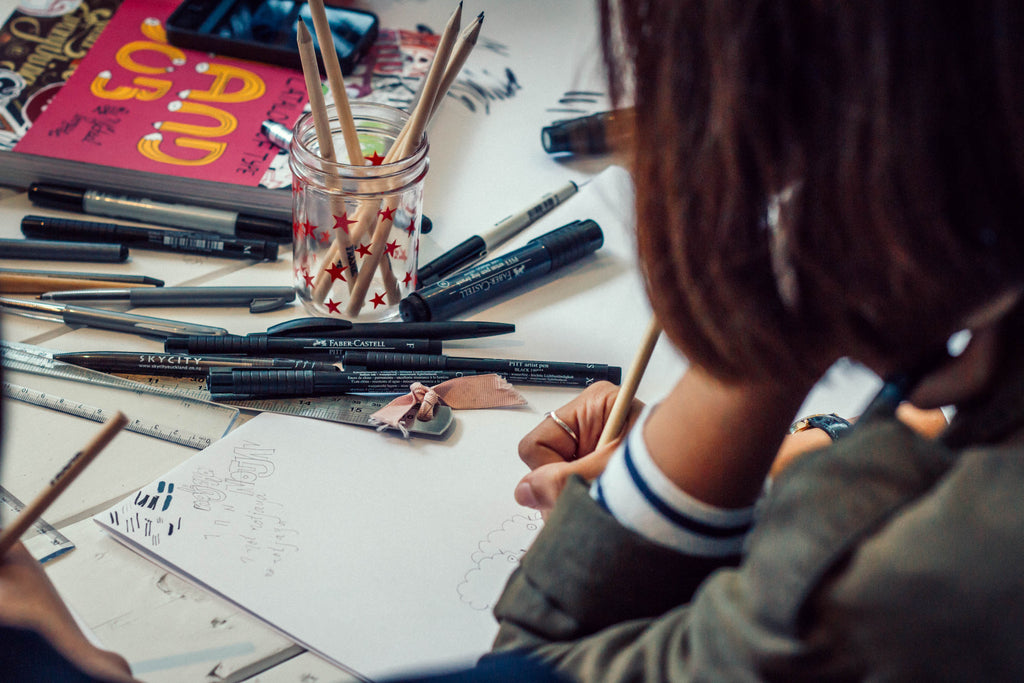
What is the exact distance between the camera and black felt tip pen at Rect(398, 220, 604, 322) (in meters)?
0.63

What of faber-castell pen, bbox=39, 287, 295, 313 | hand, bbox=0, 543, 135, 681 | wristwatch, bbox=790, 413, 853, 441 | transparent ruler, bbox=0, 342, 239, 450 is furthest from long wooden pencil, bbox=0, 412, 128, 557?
wristwatch, bbox=790, 413, 853, 441

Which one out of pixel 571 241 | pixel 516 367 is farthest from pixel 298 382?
pixel 571 241

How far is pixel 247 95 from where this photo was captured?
2.55 ft

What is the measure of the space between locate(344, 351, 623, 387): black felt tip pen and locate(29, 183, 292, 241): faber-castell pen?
172 mm

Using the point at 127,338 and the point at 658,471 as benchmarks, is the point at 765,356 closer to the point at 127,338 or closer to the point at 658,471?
the point at 658,471

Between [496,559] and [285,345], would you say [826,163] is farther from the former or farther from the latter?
[285,345]

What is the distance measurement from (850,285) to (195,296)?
0.50 m

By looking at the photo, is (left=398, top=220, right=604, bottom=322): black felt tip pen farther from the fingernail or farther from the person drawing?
the person drawing

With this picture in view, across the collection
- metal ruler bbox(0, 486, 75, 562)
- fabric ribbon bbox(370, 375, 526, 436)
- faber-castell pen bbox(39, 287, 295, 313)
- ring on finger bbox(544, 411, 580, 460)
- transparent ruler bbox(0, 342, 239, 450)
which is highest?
ring on finger bbox(544, 411, 580, 460)

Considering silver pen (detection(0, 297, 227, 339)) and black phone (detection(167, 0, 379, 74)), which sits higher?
black phone (detection(167, 0, 379, 74))

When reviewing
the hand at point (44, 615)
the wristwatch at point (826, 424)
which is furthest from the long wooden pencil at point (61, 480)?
the wristwatch at point (826, 424)

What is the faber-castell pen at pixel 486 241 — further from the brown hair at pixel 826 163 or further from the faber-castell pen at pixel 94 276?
the brown hair at pixel 826 163

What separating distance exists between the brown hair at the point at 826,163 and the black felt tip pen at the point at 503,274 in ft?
1.15

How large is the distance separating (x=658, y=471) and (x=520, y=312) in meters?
0.31
